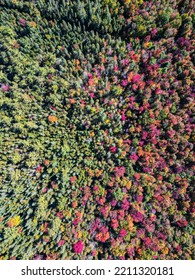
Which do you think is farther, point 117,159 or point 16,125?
point 117,159

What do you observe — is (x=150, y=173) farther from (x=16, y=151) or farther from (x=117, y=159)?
(x=16, y=151)

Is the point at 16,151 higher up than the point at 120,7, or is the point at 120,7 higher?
the point at 120,7

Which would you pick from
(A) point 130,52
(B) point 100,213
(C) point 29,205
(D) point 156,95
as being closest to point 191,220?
(B) point 100,213

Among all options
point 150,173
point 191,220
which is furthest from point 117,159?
point 191,220

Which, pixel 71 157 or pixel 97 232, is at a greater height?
pixel 71 157

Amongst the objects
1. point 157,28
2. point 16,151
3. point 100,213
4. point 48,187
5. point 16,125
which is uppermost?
point 157,28
